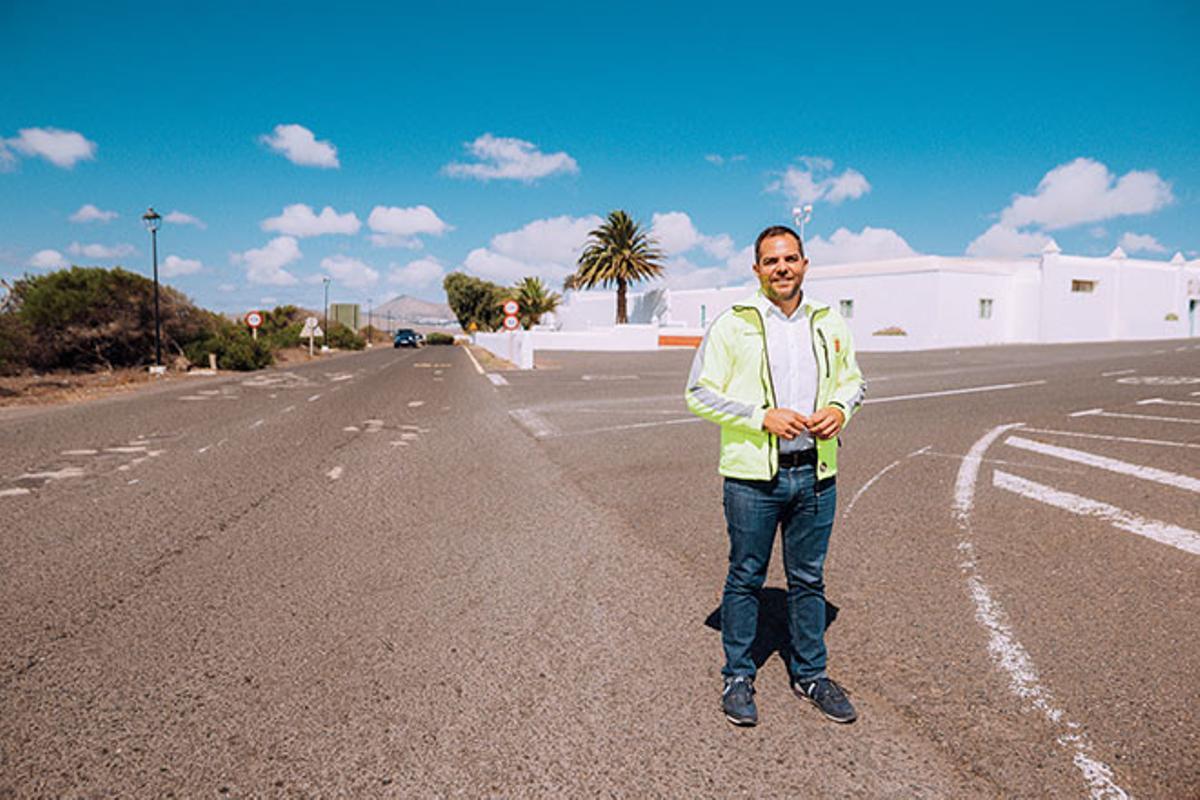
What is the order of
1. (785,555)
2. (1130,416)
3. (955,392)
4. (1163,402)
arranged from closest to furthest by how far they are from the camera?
(785,555)
(1130,416)
(1163,402)
(955,392)

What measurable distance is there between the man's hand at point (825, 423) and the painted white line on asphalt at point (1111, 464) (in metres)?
5.81

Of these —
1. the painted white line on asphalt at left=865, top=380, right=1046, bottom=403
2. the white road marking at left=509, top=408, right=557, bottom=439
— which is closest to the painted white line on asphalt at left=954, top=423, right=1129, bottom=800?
the white road marking at left=509, top=408, right=557, bottom=439

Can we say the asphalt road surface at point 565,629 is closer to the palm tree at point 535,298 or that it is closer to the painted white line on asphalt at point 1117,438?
the painted white line on asphalt at point 1117,438

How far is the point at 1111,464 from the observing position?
7609 mm

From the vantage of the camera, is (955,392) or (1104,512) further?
(955,392)

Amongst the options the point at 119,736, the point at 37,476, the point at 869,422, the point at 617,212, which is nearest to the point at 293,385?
the point at 37,476

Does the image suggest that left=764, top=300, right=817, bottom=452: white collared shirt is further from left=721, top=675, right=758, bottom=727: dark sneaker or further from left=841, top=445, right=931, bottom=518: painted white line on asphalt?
left=841, top=445, right=931, bottom=518: painted white line on asphalt

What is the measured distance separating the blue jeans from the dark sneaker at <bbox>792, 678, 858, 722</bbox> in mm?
35

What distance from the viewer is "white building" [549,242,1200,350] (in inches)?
1688

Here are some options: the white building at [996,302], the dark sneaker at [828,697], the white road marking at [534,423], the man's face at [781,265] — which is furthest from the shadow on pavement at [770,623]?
the white building at [996,302]

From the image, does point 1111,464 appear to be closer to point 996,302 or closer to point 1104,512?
point 1104,512

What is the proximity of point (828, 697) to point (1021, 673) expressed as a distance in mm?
986

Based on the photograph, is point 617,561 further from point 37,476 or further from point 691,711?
point 37,476

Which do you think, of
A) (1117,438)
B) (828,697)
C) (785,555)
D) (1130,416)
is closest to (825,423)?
(785,555)
